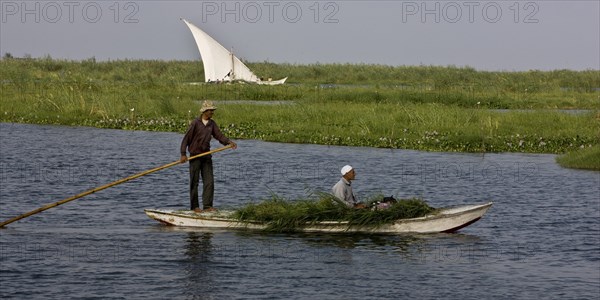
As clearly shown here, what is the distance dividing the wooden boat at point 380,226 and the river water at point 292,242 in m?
0.14

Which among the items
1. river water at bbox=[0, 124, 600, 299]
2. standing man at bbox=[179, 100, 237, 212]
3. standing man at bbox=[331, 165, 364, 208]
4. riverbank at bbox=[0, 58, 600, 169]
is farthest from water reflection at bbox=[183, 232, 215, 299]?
riverbank at bbox=[0, 58, 600, 169]

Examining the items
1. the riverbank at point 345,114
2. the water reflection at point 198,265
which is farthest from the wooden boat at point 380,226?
the riverbank at point 345,114

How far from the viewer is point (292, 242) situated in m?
17.8

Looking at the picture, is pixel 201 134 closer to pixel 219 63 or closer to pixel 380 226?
pixel 380 226

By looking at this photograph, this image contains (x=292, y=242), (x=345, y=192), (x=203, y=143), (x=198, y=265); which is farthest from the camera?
(x=203, y=143)

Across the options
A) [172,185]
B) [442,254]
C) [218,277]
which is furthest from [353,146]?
[218,277]

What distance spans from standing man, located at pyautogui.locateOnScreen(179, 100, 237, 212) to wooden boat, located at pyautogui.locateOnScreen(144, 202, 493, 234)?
304mm

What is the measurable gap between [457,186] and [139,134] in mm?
13681

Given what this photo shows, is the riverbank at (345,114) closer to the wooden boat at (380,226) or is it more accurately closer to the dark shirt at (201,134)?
the wooden boat at (380,226)

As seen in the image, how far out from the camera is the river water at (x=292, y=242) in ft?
49.0

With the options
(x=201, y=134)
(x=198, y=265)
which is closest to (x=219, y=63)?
(x=201, y=134)

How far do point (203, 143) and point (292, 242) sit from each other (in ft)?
7.35

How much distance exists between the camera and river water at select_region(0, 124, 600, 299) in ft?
49.0

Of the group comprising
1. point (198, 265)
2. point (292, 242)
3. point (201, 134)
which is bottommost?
point (198, 265)
